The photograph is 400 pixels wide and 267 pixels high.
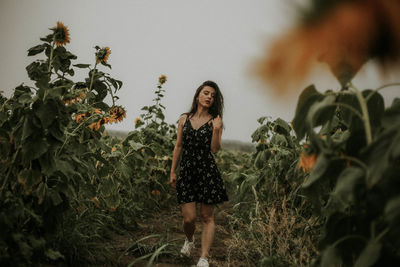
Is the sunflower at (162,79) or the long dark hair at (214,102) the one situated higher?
the sunflower at (162,79)

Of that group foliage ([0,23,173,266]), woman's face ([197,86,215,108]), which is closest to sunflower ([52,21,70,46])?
foliage ([0,23,173,266])

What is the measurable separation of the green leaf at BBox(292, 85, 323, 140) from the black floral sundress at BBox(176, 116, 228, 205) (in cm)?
166

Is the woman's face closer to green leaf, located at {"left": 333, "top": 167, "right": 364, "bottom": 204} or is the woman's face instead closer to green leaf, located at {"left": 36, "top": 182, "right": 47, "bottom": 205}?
green leaf, located at {"left": 36, "top": 182, "right": 47, "bottom": 205}

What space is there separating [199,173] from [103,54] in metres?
1.10

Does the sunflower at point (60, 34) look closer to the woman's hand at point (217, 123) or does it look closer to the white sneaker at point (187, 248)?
the woman's hand at point (217, 123)

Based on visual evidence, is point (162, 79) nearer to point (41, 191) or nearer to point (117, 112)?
point (117, 112)

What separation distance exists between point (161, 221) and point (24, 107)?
2.51 m

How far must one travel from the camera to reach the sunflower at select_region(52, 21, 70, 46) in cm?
220

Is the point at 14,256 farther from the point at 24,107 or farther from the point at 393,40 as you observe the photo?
the point at 393,40

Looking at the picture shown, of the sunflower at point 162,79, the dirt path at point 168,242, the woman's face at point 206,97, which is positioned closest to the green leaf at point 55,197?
the dirt path at point 168,242

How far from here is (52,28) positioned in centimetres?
220

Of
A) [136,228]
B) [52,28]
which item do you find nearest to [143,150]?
Answer: [136,228]

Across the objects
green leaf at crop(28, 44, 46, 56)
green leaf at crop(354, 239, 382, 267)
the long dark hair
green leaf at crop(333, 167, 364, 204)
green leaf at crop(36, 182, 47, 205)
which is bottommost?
green leaf at crop(354, 239, 382, 267)

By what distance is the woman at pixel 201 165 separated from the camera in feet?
9.37
